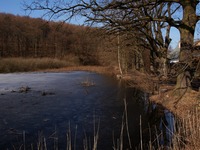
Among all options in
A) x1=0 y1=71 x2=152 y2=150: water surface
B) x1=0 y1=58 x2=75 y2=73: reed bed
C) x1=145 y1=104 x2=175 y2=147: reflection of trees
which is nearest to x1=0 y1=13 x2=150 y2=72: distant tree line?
x1=0 y1=58 x2=75 y2=73: reed bed

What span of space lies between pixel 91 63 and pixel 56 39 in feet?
47.8

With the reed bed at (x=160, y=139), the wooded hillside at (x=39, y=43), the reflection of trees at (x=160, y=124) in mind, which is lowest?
the reflection of trees at (x=160, y=124)

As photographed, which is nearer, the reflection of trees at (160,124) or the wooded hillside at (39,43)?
the reflection of trees at (160,124)

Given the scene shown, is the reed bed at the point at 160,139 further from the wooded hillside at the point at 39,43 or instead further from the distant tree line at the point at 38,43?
the distant tree line at the point at 38,43

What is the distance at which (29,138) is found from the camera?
21.4 ft

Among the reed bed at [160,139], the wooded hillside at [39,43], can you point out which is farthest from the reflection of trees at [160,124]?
the wooded hillside at [39,43]

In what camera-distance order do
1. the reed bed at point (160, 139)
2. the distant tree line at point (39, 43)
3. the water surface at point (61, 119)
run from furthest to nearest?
the distant tree line at point (39, 43) < the water surface at point (61, 119) < the reed bed at point (160, 139)

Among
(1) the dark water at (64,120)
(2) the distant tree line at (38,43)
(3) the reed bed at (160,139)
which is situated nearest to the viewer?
(3) the reed bed at (160,139)

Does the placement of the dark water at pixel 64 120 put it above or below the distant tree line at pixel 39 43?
below

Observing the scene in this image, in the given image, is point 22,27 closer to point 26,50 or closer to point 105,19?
point 26,50

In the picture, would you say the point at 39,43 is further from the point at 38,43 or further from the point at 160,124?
the point at 160,124

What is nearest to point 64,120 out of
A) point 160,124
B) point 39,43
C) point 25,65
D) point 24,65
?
point 160,124

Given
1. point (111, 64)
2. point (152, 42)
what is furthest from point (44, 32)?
point (152, 42)

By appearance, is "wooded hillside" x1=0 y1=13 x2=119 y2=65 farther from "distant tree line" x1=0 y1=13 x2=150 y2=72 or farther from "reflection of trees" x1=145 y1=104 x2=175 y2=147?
"reflection of trees" x1=145 y1=104 x2=175 y2=147
